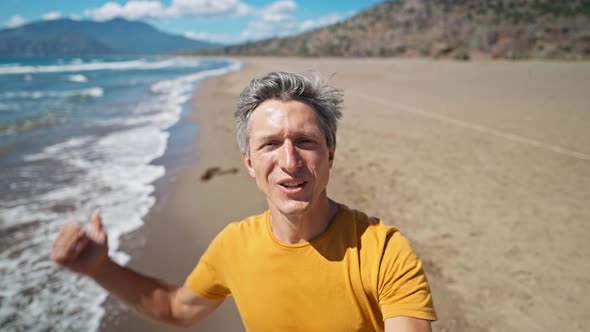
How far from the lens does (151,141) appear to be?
971 cm

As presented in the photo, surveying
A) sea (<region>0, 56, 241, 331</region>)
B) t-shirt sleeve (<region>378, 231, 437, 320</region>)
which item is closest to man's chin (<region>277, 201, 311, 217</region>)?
t-shirt sleeve (<region>378, 231, 437, 320</region>)

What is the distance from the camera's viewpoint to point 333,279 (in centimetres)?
140

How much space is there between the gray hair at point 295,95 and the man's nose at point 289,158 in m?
0.18

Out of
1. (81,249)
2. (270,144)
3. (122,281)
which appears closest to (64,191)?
(122,281)

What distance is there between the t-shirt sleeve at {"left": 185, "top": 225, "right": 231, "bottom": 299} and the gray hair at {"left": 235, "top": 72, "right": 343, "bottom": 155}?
495 millimetres

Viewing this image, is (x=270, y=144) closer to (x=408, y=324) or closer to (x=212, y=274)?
(x=212, y=274)

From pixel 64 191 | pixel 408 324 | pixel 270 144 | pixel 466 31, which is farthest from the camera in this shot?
pixel 466 31

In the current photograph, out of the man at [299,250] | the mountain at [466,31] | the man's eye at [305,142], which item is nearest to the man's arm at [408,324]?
the man at [299,250]

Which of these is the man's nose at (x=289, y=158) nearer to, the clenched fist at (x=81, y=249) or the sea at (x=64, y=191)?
the clenched fist at (x=81, y=249)

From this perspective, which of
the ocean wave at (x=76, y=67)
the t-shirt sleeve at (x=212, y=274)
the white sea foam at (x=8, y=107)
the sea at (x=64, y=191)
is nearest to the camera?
the t-shirt sleeve at (x=212, y=274)

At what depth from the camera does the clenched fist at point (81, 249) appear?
137 cm

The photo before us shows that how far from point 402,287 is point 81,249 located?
1281mm

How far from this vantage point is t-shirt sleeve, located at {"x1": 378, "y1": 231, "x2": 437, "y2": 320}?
131 centimetres

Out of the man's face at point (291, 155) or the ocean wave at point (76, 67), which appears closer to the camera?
the man's face at point (291, 155)
